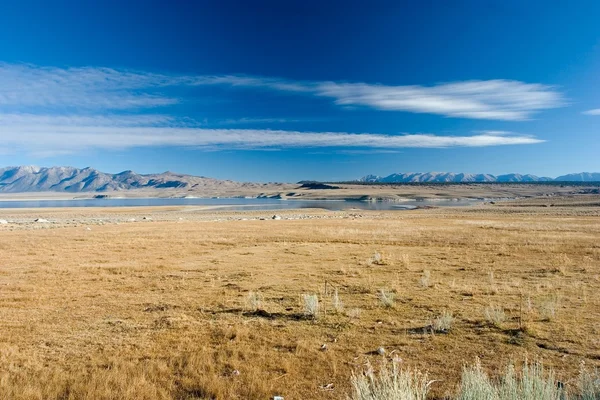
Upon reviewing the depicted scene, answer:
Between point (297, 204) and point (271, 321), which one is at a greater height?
point (271, 321)

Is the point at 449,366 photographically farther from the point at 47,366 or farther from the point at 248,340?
the point at 47,366

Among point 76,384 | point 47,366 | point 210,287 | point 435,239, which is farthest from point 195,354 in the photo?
point 435,239

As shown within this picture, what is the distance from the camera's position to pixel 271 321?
33.3ft

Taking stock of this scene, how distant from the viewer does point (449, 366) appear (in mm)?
7230

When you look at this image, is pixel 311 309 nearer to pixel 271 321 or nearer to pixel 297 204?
pixel 271 321

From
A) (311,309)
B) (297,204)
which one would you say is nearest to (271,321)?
(311,309)

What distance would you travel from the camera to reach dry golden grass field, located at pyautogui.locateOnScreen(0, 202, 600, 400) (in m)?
6.80

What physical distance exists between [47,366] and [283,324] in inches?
209

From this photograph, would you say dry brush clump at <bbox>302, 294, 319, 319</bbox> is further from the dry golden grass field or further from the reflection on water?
the reflection on water

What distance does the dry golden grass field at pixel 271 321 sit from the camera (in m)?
6.80

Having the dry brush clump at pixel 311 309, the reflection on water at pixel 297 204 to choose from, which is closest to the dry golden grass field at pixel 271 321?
the dry brush clump at pixel 311 309

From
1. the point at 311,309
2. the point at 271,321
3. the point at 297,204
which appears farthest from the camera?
the point at 297,204

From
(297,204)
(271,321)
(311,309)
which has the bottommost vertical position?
(297,204)

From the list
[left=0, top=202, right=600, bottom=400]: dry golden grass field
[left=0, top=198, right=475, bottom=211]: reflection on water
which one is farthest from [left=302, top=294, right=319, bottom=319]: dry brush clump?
[left=0, top=198, right=475, bottom=211]: reflection on water
